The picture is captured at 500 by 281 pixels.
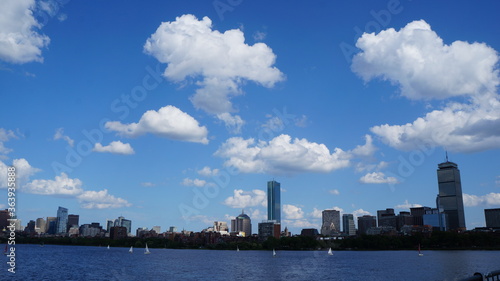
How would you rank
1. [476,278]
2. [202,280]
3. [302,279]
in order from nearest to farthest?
[476,278] < [202,280] < [302,279]

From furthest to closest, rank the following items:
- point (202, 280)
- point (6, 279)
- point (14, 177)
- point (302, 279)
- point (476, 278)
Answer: point (302, 279), point (202, 280), point (6, 279), point (14, 177), point (476, 278)

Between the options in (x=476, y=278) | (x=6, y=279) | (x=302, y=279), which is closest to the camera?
(x=476, y=278)

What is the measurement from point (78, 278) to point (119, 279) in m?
8.14

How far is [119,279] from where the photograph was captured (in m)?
79.0

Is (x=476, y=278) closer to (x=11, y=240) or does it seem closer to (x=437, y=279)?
(x=11, y=240)

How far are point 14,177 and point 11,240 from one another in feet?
25.7

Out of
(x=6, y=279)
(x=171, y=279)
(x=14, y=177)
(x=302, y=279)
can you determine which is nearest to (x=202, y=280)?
(x=171, y=279)

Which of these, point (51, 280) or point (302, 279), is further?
point (302, 279)

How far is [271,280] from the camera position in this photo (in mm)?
81500

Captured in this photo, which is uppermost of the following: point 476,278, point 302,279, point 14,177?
point 14,177

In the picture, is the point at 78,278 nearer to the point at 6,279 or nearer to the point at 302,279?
the point at 6,279

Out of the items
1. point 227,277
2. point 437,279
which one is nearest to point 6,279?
point 227,277

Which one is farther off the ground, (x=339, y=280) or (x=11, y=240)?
(x=11, y=240)

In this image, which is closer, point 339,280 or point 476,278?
point 476,278
